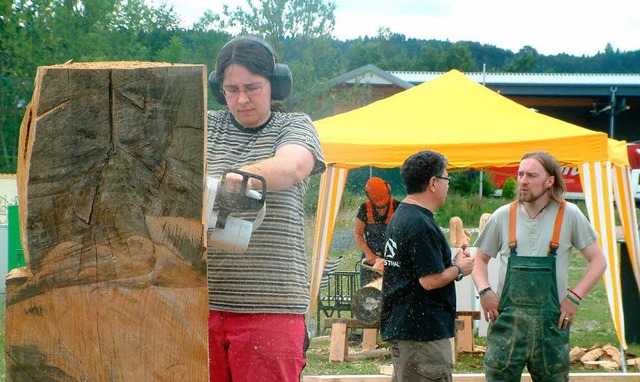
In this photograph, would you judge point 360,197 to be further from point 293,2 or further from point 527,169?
point 527,169

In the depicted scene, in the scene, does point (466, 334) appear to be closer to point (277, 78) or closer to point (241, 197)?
point (277, 78)

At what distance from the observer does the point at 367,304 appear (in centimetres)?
864

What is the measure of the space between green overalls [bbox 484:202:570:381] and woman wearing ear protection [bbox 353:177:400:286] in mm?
4208

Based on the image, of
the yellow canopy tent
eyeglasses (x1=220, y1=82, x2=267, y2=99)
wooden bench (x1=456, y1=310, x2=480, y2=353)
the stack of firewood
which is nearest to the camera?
eyeglasses (x1=220, y1=82, x2=267, y2=99)

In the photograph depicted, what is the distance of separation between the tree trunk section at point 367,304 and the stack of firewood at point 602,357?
75.2 inches

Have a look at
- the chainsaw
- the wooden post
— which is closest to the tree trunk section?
the wooden post

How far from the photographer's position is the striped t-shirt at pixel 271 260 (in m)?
2.66

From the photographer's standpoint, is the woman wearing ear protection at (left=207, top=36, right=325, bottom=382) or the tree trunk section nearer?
the woman wearing ear protection at (left=207, top=36, right=325, bottom=382)

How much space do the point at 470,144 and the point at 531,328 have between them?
3.53 meters

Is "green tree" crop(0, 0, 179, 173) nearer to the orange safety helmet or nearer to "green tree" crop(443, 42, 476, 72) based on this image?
the orange safety helmet

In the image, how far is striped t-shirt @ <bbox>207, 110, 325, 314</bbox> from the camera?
266cm

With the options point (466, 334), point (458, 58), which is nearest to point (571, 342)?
point (466, 334)

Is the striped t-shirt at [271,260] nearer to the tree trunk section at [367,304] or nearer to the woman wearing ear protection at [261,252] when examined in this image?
the woman wearing ear protection at [261,252]

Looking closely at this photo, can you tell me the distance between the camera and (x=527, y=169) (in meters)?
5.08
